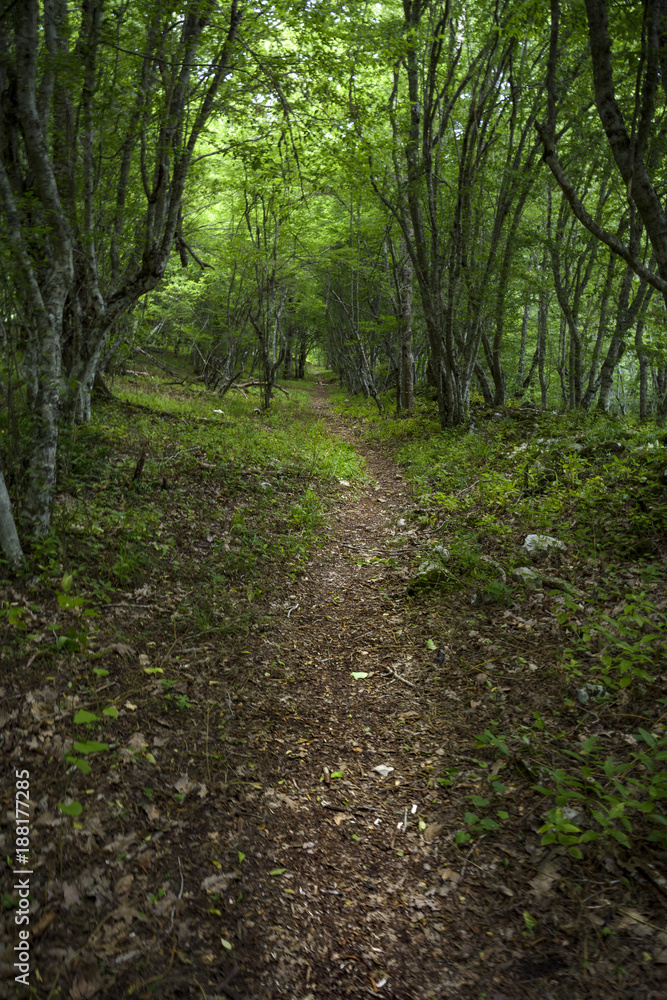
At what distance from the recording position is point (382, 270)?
17.2 metres

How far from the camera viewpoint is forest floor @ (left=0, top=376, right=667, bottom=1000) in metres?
2.34

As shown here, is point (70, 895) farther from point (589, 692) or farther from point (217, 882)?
point (589, 692)

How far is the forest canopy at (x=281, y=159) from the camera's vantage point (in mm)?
5148

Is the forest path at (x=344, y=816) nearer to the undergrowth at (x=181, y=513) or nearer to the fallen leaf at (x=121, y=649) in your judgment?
the undergrowth at (x=181, y=513)

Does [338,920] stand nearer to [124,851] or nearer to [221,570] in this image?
[124,851]

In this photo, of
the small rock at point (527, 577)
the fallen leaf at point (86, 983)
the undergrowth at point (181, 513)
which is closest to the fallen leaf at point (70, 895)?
the fallen leaf at point (86, 983)

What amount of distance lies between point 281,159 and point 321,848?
12.5m

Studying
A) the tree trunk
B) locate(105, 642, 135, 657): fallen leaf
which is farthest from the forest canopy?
locate(105, 642, 135, 657): fallen leaf

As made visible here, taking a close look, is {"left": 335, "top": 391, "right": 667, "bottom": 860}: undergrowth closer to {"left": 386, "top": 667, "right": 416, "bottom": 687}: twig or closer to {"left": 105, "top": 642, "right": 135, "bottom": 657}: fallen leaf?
{"left": 386, "top": 667, "right": 416, "bottom": 687}: twig

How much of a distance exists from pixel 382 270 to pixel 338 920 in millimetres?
17551

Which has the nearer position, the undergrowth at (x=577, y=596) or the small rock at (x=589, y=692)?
the undergrowth at (x=577, y=596)

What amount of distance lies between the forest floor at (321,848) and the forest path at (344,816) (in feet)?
0.03

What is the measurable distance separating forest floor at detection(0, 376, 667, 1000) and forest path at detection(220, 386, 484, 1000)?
0.01m

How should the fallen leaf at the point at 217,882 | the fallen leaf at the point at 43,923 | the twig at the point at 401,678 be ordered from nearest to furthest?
the fallen leaf at the point at 43,923 < the fallen leaf at the point at 217,882 < the twig at the point at 401,678
